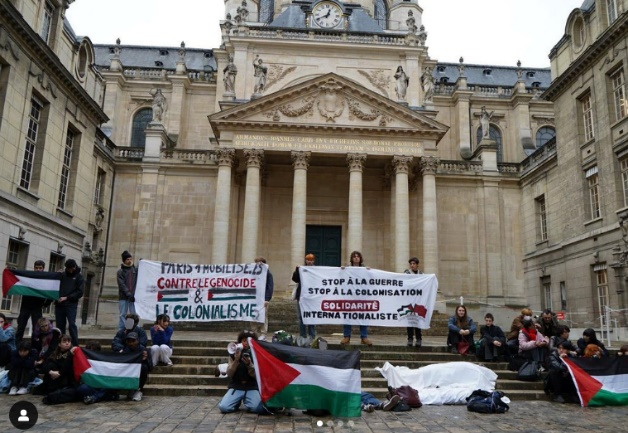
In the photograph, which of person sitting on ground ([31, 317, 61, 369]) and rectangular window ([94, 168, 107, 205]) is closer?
person sitting on ground ([31, 317, 61, 369])

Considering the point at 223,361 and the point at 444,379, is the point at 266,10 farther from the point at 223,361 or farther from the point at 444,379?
the point at 444,379

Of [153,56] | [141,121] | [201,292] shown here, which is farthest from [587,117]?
[153,56]

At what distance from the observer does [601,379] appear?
10.3 m

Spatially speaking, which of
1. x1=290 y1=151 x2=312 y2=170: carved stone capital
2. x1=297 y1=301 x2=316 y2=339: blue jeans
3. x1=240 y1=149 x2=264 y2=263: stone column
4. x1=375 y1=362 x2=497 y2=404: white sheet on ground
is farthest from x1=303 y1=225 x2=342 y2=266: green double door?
x1=375 y1=362 x2=497 y2=404: white sheet on ground

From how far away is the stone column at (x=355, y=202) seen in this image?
86.5 feet

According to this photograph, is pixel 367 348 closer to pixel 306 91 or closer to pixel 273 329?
pixel 273 329

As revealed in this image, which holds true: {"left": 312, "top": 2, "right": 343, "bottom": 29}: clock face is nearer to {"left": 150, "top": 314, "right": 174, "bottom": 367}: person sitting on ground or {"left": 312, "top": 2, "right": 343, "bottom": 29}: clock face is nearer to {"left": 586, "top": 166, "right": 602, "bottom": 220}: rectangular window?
{"left": 586, "top": 166, "right": 602, "bottom": 220}: rectangular window

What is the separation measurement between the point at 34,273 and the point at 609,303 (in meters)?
19.7

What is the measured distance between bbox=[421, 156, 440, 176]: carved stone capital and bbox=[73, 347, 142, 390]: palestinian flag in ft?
67.7

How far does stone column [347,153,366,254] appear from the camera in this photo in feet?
86.5

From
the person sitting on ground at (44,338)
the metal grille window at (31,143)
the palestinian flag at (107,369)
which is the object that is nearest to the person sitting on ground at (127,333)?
the palestinian flag at (107,369)

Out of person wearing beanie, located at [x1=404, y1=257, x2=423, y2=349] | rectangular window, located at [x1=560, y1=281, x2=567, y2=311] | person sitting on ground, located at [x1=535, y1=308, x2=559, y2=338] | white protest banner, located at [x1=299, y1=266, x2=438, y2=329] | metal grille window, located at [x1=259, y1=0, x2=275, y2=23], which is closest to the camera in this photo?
person sitting on ground, located at [x1=535, y1=308, x2=559, y2=338]

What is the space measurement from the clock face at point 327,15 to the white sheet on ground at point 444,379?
30451mm

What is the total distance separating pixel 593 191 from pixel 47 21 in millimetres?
23723
